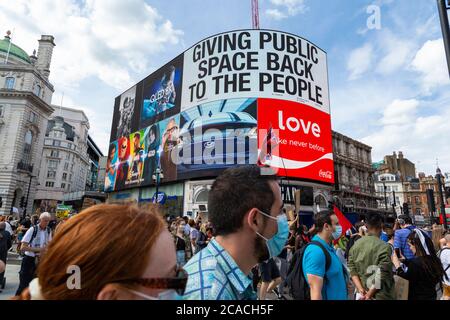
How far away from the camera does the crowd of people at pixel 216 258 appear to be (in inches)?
39.9

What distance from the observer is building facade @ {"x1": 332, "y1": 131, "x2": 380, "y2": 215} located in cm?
3756

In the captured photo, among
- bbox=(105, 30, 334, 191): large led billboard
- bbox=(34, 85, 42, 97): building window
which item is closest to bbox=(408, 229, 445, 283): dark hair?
bbox=(105, 30, 334, 191): large led billboard

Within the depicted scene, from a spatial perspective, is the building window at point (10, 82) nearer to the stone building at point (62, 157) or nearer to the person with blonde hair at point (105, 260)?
the stone building at point (62, 157)

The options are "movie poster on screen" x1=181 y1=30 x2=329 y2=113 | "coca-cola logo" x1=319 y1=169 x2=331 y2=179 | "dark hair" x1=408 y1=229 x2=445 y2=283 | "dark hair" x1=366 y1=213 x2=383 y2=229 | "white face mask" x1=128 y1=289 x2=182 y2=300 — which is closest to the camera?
"white face mask" x1=128 y1=289 x2=182 y2=300

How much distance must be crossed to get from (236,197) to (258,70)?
1058 inches

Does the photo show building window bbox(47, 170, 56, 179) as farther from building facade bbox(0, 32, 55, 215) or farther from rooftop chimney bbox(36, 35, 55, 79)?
rooftop chimney bbox(36, 35, 55, 79)

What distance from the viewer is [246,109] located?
2617cm

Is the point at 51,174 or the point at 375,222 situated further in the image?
the point at 51,174

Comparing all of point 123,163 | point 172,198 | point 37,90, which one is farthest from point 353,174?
point 37,90

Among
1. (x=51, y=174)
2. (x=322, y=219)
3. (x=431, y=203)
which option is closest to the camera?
(x=322, y=219)

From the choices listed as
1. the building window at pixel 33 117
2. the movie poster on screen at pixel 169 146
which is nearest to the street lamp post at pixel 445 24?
the movie poster on screen at pixel 169 146

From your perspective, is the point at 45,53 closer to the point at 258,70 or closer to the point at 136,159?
the point at 136,159

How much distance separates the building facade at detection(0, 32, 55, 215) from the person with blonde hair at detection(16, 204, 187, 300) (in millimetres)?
48409

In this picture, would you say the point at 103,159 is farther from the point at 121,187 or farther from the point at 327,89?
the point at 327,89
